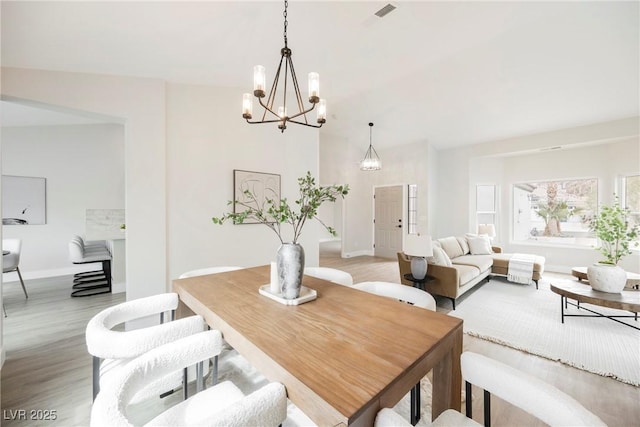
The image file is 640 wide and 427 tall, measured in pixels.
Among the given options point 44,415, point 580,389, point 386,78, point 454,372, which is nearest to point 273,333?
point 454,372

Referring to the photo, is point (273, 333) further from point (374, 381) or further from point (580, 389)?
point (580, 389)

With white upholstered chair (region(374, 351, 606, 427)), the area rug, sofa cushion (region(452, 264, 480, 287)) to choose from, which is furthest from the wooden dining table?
sofa cushion (region(452, 264, 480, 287))

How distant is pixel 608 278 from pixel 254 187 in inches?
Answer: 164

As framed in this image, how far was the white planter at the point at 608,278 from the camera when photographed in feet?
8.84

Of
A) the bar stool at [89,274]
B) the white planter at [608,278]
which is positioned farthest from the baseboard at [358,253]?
the bar stool at [89,274]

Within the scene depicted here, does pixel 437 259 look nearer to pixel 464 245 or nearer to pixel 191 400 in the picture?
pixel 464 245

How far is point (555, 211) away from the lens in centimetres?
563

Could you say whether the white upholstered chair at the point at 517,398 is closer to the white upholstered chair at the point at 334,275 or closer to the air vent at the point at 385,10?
the white upholstered chair at the point at 334,275

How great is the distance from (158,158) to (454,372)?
10.3ft

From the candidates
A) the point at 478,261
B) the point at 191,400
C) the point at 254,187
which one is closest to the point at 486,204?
the point at 478,261

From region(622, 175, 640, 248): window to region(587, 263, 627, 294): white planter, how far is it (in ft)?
9.53

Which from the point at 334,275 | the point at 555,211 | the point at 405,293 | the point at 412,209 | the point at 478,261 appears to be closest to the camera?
the point at 405,293

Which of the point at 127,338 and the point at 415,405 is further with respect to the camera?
the point at 415,405

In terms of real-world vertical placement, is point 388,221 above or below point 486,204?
below
